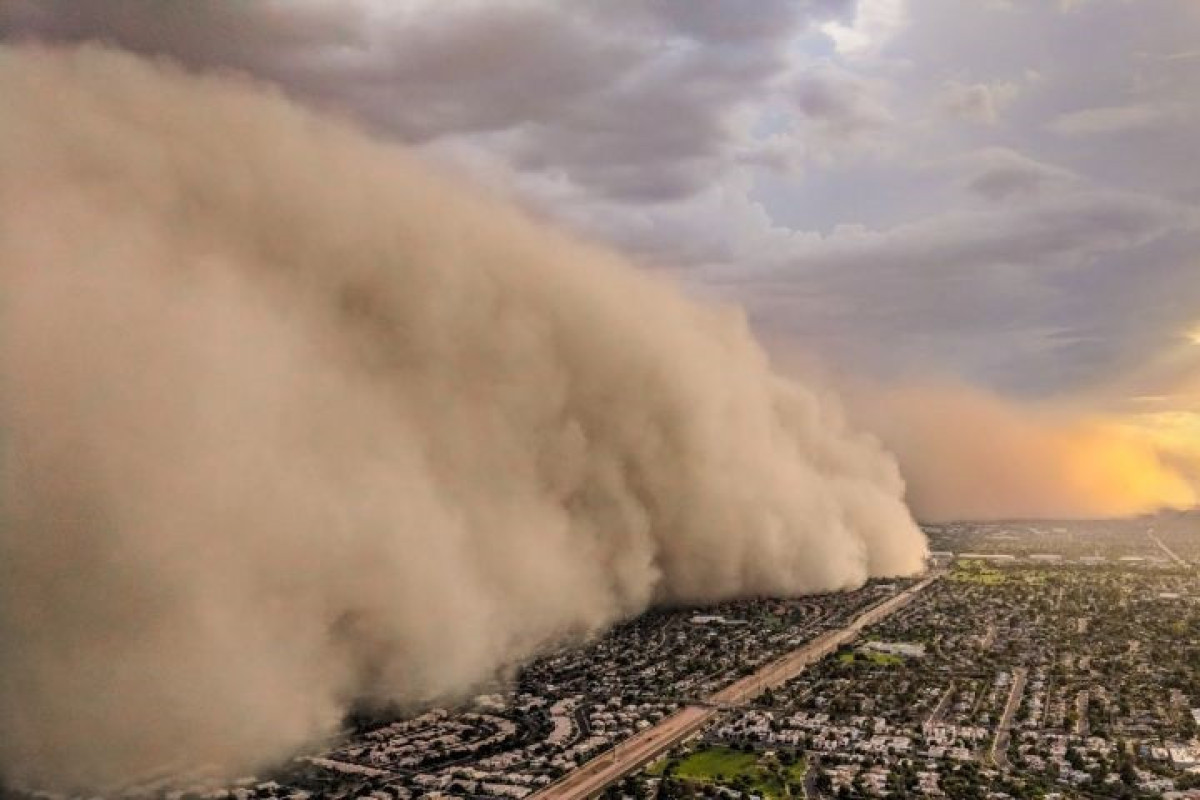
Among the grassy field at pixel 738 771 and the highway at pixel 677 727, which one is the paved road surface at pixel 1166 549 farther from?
the grassy field at pixel 738 771

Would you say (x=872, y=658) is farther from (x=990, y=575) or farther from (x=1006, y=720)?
(x=990, y=575)

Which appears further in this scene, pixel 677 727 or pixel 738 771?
pixel 677 727

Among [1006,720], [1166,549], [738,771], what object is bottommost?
[1166,549]

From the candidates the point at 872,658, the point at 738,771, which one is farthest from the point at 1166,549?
the point at 738,771

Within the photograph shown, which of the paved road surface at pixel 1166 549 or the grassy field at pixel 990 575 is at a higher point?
the grassy field at pixel 990 575

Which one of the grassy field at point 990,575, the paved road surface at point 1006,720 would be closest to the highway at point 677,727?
the paved road surface at point 1006,720

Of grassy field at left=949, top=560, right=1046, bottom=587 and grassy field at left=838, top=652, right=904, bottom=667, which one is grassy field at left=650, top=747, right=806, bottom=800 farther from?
grassy field at left=949, top=560, right=1046, bottom=587

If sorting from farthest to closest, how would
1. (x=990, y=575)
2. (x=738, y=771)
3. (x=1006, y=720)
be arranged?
(x=990, y=575) → (x=1006, y=720) → (x=738, y=771)
